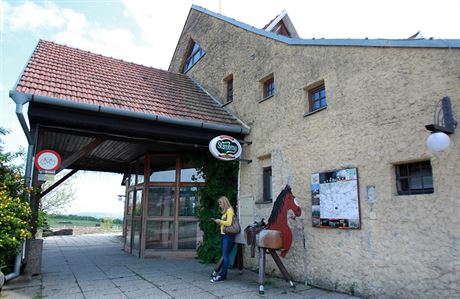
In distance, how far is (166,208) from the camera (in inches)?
378

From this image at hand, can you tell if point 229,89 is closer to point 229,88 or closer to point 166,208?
point 229,88

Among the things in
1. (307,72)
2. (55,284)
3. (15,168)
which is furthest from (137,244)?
(307,72)

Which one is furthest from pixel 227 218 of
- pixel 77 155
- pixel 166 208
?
pixel 166 208

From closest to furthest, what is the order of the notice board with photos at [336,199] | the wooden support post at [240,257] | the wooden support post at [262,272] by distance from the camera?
the notice board with photos at [336,199] → the wooden support post at [262,272] → the wooden support post at [240,257]

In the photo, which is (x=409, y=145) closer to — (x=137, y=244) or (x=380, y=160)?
(x=380, y=160)

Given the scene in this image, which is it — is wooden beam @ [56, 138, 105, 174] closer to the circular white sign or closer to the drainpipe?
the drainpipe

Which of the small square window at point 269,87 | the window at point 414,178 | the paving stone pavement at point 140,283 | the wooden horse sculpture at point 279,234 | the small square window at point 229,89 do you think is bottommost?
the paving stone pavement at point 140,283

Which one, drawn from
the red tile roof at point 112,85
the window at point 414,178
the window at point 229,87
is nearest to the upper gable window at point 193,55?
the red tile roof at point 112,85

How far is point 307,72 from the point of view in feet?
22.2

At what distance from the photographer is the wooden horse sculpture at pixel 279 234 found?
5.78 metres

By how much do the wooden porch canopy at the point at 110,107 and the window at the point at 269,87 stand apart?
3.46ft

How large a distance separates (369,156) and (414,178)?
2.40ft

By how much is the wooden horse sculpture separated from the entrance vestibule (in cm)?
375

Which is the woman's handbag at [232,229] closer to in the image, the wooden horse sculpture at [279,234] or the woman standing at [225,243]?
the woman standing at [225,243]
